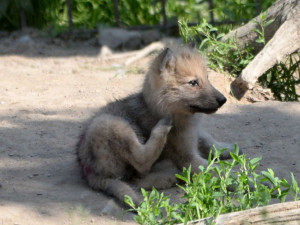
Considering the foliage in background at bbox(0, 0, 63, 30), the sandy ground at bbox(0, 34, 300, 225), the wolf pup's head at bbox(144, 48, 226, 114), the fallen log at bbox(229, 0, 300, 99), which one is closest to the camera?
the sandy ground at bbox(0, 34, 300, 225)

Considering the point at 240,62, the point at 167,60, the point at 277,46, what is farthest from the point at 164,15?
the point at 167,60

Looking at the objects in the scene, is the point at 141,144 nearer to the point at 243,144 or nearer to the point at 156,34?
the point at 243,144

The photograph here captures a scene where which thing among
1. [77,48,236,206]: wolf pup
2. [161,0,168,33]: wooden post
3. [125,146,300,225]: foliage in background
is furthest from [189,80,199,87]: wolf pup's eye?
[161,0,168,33]: wooden post

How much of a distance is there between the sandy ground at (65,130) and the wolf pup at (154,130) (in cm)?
21

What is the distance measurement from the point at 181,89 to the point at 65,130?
1.67 meters

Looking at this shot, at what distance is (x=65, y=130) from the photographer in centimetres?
566

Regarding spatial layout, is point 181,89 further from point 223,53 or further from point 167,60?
point 223,53

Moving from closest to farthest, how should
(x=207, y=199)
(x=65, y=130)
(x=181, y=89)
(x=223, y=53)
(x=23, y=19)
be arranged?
(x=207, y=199) → (x=181, y=89) → (x=65, y=130) → (x=223, y=53) → (x=23, y=19)

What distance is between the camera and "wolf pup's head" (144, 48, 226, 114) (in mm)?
4453

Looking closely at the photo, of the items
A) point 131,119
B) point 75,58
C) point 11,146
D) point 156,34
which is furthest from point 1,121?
point 156,34

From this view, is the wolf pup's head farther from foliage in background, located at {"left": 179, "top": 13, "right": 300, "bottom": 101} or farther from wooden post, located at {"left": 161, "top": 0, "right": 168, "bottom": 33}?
wooden post, located at {"left": 161, "top": 0, "right": 168, "bottom": 33}

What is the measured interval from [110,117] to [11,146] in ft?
4.35

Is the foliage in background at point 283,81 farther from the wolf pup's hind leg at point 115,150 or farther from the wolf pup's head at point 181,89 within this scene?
the wolf pup's hind leg at point 115,150

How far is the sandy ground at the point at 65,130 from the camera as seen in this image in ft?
12.9
